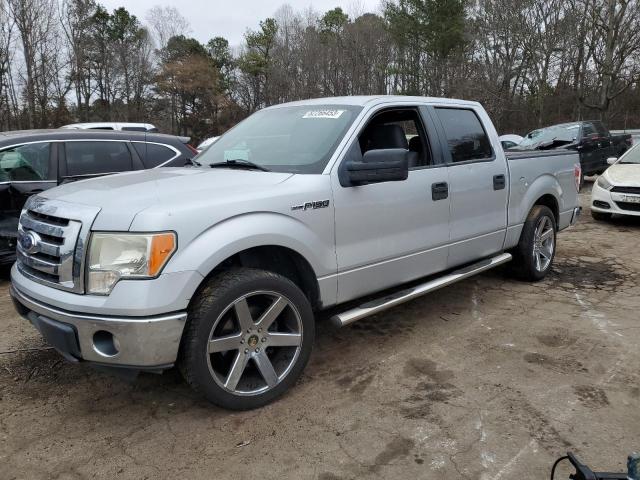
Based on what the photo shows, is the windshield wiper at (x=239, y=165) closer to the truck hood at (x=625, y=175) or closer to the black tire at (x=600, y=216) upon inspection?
the truck hood at (x=625, y=175)

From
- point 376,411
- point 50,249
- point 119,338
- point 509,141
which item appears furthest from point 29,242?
point 509,141

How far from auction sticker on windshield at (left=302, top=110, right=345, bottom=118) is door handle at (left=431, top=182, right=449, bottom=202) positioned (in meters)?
0.93

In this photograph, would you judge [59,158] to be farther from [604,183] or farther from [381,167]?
[604,183]

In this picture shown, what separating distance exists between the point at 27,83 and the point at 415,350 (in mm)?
29233

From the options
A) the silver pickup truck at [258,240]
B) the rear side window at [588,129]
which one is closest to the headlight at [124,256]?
the silver pickup truck at [258,240]

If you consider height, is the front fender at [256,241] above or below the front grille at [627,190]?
above

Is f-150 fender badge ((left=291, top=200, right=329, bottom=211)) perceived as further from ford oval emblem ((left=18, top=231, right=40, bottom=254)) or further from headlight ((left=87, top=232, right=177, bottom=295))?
ford oval emblem ((left=18, top=231, right=40, bottom=254))

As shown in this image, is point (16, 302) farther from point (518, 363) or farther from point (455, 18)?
point (455, 18)

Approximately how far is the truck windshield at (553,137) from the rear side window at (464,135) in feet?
30.9

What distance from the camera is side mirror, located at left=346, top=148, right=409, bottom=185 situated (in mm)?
3191

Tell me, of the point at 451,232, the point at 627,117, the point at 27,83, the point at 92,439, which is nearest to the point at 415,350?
the point at 451,232

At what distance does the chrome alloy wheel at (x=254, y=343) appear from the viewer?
2.81 m

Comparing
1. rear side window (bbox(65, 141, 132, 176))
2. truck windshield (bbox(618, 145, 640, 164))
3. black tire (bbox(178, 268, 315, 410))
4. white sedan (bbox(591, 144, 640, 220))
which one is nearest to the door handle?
black tire (bbox(178, 268, 315, 410))

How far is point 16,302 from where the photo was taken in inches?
119
